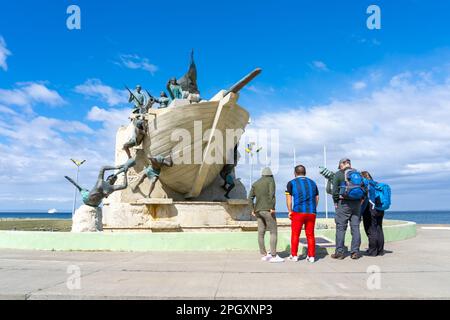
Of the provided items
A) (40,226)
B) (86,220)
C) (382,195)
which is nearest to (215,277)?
(382,195)

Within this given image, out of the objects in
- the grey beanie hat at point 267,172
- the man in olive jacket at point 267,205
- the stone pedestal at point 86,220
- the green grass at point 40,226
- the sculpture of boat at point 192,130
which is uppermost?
the sculpture of boat at point 192,130

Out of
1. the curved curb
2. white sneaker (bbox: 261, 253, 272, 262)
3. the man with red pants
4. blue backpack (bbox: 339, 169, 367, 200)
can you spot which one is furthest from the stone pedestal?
blue backpack (bbox: 339, 169, 367, 200)

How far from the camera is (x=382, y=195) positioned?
24.9ft

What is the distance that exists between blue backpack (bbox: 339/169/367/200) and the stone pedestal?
24.6ft

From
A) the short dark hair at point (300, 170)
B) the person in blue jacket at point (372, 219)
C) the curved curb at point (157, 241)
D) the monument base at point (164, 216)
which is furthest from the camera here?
the monument base at point (164, 216)

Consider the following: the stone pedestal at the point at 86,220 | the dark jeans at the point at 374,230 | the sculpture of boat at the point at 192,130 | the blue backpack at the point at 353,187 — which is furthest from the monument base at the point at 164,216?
the blue backpack at the point at 353,187

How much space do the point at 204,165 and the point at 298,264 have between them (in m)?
8.65

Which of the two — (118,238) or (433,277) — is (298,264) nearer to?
(433,277)

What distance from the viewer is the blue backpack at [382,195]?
297 inches

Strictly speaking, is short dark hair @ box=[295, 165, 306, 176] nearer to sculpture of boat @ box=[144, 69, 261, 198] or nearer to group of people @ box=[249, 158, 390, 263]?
group of people @ box=[249, 158, 390, 263]

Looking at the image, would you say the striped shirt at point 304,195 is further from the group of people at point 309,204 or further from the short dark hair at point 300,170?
the short dark hair at point 300,170

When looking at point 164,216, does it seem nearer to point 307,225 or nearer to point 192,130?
point 192,130

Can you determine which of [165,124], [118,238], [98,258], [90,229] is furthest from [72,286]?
[165,124]

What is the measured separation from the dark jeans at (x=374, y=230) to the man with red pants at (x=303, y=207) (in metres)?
1.54
